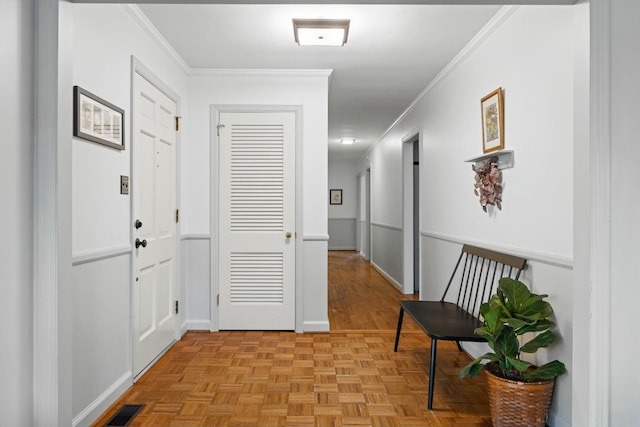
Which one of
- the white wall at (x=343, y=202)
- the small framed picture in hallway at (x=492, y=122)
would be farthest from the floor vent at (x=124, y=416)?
the white wall at (x=343, y=202)

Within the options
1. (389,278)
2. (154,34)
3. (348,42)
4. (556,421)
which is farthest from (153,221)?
(389,278)

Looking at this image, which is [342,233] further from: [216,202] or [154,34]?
[154,34]

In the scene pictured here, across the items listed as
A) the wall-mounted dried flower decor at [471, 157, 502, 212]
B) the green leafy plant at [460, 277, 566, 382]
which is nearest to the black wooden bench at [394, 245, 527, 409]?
the green leafy plant at [460, 277, 566, 382]

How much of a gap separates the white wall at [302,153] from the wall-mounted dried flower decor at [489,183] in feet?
4.42

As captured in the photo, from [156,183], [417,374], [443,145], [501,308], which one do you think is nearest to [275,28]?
[156,183]

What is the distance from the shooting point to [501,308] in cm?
199

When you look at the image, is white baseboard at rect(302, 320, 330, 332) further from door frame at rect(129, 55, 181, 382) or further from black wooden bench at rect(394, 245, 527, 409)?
door frame at rect(129, 55, 181, 382)

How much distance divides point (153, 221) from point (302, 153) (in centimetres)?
142

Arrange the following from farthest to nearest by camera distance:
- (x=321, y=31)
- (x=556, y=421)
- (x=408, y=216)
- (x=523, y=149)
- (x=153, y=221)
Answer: (x=408, y=216) → (x=153, y=221) → (x=321, y=31) → (x=523, y=149) → (x=556, y=421)

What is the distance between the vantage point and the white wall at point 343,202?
10711mm

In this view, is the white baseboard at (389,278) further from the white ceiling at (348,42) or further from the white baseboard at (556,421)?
the white baseboard at (556,421)

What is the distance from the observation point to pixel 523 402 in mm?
1901

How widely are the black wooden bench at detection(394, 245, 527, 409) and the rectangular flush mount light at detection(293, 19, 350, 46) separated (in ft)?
5.76
